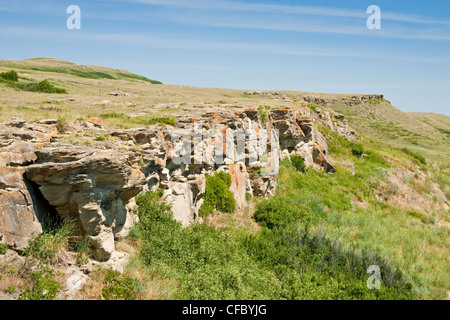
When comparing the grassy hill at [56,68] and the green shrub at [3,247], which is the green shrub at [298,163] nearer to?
the green shrub at [3,247]

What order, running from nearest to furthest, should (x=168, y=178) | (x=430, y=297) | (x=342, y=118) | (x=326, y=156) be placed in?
(x=430, y=297)
(x=168, y=178)
(x=326, y=156)
(x=342, y=118)

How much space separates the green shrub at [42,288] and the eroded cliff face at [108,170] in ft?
2.71

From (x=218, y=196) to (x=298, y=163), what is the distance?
36.9ft

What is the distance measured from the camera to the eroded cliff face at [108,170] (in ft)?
23.7

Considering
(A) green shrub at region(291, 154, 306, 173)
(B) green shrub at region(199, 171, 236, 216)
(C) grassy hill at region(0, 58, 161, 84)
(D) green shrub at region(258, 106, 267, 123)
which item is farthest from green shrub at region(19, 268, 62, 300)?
(C) grassy hill at region(0, 58, 161, 84)

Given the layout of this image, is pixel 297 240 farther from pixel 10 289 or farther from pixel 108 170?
pixel 10 289

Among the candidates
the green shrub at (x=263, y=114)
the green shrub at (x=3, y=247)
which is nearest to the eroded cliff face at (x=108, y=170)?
the green shrub at (x=3, y=247)

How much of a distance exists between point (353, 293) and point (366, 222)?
9242 mm

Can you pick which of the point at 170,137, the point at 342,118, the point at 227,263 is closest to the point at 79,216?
the point at 227,263

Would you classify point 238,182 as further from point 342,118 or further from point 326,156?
point 342,118

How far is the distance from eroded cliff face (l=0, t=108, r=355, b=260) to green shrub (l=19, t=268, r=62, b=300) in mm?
825

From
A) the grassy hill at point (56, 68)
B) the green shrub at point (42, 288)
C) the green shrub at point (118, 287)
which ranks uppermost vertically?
the grassy hill at point (56, 68)

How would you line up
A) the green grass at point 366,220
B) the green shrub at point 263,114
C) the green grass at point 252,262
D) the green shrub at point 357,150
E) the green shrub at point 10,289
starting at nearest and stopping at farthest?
the green shrub at point 10,289 < the green grass at point 252,262 < the green grass at point 366,220 < the green shrub at point 263,114 < the green shrub at point 357,150
